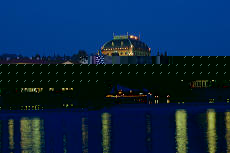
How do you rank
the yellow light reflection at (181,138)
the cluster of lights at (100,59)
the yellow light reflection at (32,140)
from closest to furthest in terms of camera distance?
the yellow light reflection at (181,138), the yellow light reflection at (32,140), the cluster of lights at (100,59)

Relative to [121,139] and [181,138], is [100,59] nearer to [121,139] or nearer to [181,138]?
[121,139]

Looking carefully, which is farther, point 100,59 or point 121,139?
point 100,59

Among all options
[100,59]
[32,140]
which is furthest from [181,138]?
[100,59]

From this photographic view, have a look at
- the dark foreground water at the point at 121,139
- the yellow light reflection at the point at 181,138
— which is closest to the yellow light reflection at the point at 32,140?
the dark foreground water at the point at 121,139

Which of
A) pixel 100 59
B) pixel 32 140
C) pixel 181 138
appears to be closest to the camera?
pixel 181 138

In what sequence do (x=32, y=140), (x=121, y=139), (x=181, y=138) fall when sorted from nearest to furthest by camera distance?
(x=181, y=138)
(x=121, y=139)
(x=32, y=140)

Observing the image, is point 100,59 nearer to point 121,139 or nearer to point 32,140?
point 32,140

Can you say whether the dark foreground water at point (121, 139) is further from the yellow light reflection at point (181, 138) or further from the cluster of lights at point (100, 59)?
the cluster of lights at point (100, 59)

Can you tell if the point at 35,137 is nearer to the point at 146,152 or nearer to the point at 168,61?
the point at 146,152

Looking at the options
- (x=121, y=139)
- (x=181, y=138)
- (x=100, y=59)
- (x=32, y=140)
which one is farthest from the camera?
(x=100, y=59)

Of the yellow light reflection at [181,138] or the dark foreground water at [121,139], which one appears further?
the dark foreground water at [121,139]

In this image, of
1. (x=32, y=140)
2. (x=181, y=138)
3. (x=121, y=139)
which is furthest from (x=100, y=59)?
(x=181, y=138)

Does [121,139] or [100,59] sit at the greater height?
[100,59]

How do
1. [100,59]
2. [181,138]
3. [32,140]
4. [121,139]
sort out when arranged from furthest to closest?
[100,59], [32,140], [121,139], [181,138]
